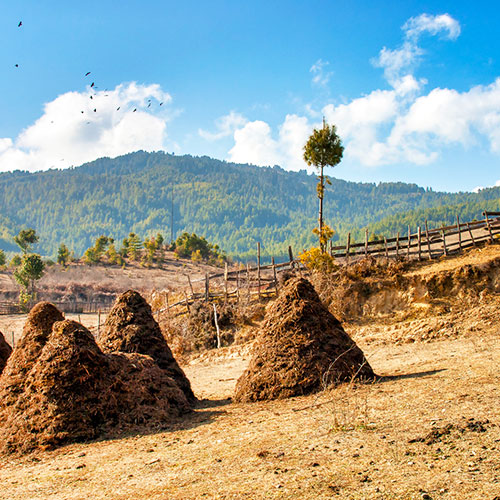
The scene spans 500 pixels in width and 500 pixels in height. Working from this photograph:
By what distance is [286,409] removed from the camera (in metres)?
8.03

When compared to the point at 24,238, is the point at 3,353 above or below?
below

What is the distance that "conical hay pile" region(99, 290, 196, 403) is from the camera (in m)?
10.2

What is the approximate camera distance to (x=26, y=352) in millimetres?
9203

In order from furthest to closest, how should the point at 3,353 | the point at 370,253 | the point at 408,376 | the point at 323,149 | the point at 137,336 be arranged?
the point at 323,149
the point at 370,253
the point at 3,353
the point at 137,336
the point at 408,376

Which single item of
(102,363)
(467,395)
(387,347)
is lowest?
(387,347)

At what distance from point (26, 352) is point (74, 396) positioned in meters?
2.16

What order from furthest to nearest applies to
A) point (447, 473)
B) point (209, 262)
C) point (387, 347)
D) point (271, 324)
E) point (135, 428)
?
1. point (209, 262)
2. point (387, 347)
3. point (271, 324)
4. point (135, 428)
5. point (447, 473)

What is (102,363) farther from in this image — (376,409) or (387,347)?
(387,347)

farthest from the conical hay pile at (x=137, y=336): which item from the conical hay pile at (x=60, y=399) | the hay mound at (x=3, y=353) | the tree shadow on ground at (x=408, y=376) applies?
the tree shadow on ground at (x=408, y=376)

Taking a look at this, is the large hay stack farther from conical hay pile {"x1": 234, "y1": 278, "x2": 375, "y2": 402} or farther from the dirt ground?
conical hay pile {"x1": 234, "y1": 278, "x2": 375, "y2": 402}

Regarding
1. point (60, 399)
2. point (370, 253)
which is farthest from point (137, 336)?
point (370, 253)

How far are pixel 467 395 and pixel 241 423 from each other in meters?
3.29

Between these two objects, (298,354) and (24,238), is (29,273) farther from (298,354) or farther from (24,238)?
(298,354)

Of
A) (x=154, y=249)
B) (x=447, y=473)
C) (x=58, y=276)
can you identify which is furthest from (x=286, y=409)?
(x=154, y=249)
